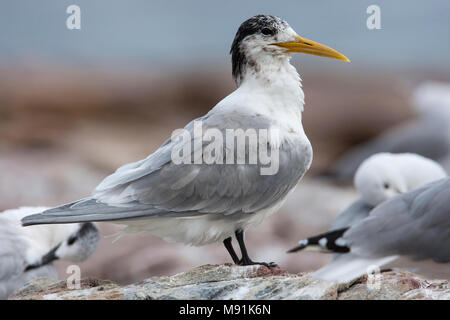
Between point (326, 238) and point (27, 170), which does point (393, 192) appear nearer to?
point (326, 238)

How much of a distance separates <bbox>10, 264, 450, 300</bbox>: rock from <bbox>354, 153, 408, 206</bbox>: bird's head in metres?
1.32

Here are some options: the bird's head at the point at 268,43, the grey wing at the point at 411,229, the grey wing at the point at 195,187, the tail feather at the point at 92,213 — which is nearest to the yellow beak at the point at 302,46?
the bird's head at the point at 268,43

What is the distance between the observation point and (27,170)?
5.65 metres

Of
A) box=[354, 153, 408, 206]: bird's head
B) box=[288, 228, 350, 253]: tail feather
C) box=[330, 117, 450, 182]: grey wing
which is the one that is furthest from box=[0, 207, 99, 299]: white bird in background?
box=[330, 117, 450, 182]: grey wing

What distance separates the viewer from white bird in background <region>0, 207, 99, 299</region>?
3064 millimetres

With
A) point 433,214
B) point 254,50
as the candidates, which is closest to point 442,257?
point 433,214

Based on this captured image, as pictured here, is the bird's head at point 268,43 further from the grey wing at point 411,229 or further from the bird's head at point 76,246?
the bird's head at point 76,246

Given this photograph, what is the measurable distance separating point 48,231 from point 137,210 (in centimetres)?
129

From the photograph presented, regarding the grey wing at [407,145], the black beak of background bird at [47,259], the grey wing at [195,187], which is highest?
the grey wing at [407,145]

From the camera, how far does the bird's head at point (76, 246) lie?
10.7 feet

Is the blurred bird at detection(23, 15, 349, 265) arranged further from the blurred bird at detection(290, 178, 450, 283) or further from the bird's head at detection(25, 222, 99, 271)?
the bird's head at detection(25, 222, 99, 271)

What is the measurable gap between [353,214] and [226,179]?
1527 mm

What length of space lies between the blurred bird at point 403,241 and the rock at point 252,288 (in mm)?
48
